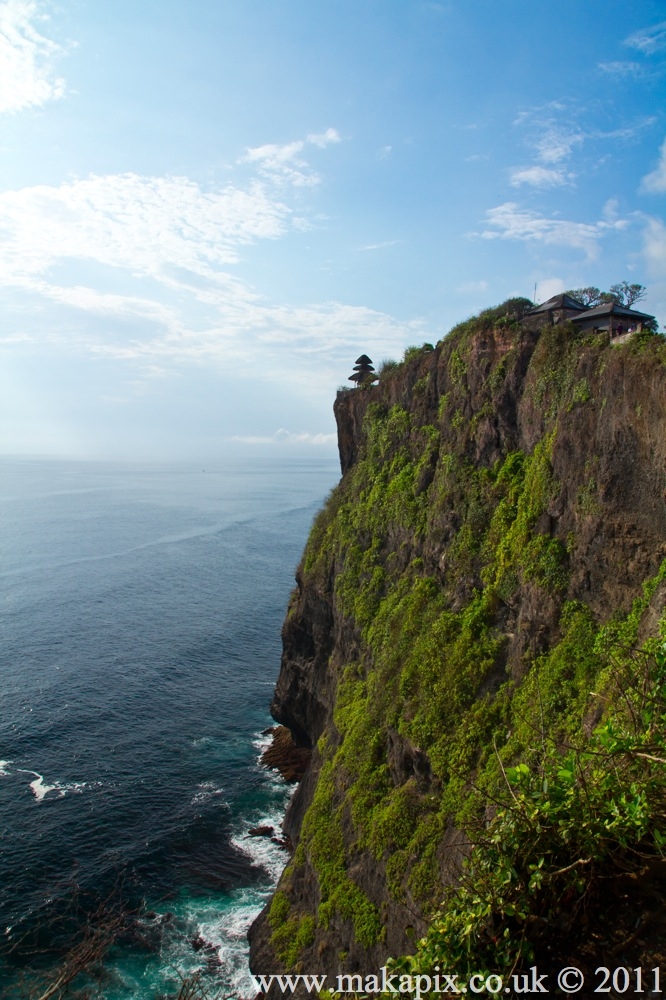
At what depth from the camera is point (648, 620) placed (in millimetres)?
17734

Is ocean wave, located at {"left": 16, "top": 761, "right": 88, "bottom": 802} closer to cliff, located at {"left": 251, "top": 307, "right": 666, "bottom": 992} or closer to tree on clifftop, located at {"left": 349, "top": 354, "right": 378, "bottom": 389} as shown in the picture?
cliff, located at {"left": 251, "top": 307, "right": 666, "bottom": 992}

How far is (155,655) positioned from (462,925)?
193 ft

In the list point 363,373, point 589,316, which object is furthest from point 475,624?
point 363,373

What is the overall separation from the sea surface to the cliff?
4423 mm

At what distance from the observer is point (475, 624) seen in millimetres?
25938

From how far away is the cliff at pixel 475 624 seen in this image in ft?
61.9

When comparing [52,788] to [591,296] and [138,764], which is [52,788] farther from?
[591,296]

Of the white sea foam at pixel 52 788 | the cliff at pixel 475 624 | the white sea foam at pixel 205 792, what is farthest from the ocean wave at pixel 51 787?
the cliff at pixel 475 624

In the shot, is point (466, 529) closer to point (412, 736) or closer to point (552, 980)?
point (412, 736)

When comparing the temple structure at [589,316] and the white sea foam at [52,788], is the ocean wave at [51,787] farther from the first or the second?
the temple structure at [589,316]

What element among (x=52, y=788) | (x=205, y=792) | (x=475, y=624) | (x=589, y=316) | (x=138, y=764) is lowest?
(x=205, y=792)

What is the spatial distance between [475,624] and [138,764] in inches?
1243

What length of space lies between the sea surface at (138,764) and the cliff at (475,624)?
442cm

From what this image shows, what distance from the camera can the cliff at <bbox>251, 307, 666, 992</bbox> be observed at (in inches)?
742
